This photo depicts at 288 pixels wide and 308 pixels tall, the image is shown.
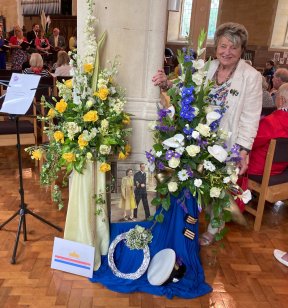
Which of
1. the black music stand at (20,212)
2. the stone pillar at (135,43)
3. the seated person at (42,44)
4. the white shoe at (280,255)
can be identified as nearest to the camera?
the stone pillar at (135,43)

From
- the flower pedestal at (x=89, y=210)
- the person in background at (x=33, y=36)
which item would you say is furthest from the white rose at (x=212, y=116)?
the person in background at (x=33, y=36)

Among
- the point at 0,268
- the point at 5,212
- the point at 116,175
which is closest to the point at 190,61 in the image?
the point at 116,175

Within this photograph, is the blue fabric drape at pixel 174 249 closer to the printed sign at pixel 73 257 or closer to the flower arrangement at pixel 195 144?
the printed sign at pixel 73 257

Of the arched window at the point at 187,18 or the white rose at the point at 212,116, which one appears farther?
the arched window at the point at 187,18

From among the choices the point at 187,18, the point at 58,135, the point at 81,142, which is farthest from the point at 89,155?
the point at 187,18

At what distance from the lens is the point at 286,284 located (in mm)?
2326

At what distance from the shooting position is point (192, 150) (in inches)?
70.4

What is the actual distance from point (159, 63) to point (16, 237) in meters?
1.62

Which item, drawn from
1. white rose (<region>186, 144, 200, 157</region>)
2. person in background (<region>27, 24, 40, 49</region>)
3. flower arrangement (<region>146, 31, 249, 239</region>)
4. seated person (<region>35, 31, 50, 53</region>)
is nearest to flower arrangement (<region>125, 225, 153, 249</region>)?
flower arrangement (<region>146, 31, 249, 239</region>)

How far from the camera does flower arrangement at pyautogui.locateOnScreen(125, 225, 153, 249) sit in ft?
7.32

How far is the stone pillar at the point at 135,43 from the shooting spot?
80.7 inches

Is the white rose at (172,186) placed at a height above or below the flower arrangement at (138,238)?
above

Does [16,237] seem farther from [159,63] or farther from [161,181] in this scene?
[159,63]

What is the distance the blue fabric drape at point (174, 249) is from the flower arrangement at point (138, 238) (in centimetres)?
7
